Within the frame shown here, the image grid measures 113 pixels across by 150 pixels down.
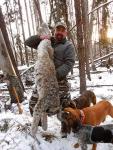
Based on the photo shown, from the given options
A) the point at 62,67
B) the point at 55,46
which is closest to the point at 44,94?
the point at 62,67

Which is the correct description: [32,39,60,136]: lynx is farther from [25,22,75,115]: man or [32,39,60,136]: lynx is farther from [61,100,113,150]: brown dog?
[61,100,113,150]: brown dog

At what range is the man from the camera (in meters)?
6.07

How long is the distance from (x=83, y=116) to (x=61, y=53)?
1.32 metres

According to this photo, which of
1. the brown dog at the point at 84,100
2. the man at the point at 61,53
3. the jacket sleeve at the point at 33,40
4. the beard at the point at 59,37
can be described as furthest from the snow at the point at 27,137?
the beard at the point at 59,37

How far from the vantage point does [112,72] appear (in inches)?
750

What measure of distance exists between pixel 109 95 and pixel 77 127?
458 centimetres

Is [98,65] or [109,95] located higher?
[109,95]

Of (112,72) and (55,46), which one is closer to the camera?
(55,46)

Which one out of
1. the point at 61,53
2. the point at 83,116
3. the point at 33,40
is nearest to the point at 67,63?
the point at 61,53

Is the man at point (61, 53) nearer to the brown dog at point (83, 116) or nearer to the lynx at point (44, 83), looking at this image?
the lynx at point (44, 83)

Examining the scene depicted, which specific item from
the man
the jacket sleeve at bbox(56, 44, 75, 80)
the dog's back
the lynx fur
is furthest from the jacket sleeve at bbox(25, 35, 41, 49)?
the dog's back

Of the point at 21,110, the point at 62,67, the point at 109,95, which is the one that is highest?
the point at 62,67

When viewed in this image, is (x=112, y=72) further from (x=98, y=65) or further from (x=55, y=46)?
(x=55, y=46)

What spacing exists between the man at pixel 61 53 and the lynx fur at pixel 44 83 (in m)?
0.17
